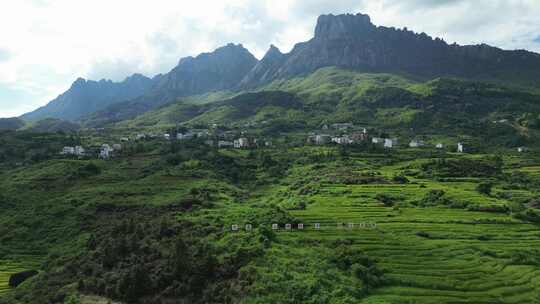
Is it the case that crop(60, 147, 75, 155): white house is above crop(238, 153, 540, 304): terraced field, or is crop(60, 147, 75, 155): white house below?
above

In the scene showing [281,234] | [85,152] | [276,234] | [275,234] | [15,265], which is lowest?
[15,265]

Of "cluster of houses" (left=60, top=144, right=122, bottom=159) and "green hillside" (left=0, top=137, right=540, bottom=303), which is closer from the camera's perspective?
"green hillside" (left=0, top=137, right=540, bottom=303)

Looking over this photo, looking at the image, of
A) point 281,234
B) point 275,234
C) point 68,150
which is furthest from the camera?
point 68,150

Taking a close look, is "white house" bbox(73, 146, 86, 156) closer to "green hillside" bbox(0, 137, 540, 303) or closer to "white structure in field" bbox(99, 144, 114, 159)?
"white structure in field" bbox(99, 144, 114, 159)

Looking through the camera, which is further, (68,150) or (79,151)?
(79,151)

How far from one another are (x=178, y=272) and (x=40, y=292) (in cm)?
2365

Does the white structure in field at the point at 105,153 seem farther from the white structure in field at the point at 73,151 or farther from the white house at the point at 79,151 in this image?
the white structure in field at the point at 73,151

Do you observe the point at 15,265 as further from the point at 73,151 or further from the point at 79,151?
the point at 73,151

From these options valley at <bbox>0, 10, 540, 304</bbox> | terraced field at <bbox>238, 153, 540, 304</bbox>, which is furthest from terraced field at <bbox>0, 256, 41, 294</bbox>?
terraced field at <bbox>238, 153, 540, 304</bbox>

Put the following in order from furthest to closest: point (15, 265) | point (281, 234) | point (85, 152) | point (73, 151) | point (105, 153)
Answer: point (85, 152)
point (73, 151)
point (105, 153)
point (15, 265)
point (281, 234)

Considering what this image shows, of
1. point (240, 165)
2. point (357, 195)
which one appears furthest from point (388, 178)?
point (240, 165)

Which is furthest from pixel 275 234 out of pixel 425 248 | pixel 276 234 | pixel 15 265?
pixel 15 265

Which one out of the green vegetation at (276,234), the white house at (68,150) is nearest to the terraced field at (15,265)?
the green vegetation at (276,234)

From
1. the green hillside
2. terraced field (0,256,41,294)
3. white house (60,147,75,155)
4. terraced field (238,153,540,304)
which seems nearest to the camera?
terraced field (238,153,540,304)
